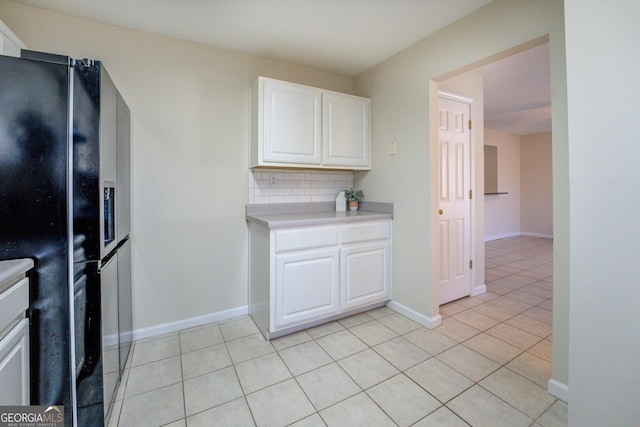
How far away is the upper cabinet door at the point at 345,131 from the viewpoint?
2.59 meters

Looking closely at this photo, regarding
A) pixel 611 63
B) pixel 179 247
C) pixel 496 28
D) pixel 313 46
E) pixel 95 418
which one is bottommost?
pixel 95 418

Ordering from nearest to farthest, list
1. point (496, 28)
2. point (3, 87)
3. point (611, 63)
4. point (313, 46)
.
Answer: point (611, 63) → point (3, 87) → point (496, 28) → point (313, 46)

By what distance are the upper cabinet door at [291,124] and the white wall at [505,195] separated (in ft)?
17.4

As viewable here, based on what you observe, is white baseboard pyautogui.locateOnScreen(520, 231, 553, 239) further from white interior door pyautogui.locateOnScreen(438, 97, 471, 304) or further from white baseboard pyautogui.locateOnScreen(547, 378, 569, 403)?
white baseboard pyautogui.locateOnScreen(547, 378, 569, 403)

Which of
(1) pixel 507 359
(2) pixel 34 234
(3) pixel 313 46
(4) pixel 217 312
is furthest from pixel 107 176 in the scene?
(1) pixel 507 359

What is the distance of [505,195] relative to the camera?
6.59 metres

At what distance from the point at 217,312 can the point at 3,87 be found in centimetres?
200

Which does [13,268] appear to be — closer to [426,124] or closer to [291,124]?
[291,124]

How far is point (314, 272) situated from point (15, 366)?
1641mm

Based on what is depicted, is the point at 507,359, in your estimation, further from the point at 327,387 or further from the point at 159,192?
the point at 159,192

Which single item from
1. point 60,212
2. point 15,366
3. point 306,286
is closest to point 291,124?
point 306,286

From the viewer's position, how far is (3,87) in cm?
103

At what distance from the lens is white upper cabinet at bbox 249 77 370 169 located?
7.54 feet

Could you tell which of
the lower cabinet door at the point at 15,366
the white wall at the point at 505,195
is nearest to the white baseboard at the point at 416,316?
the lower cabinet door at the point at 15,366
